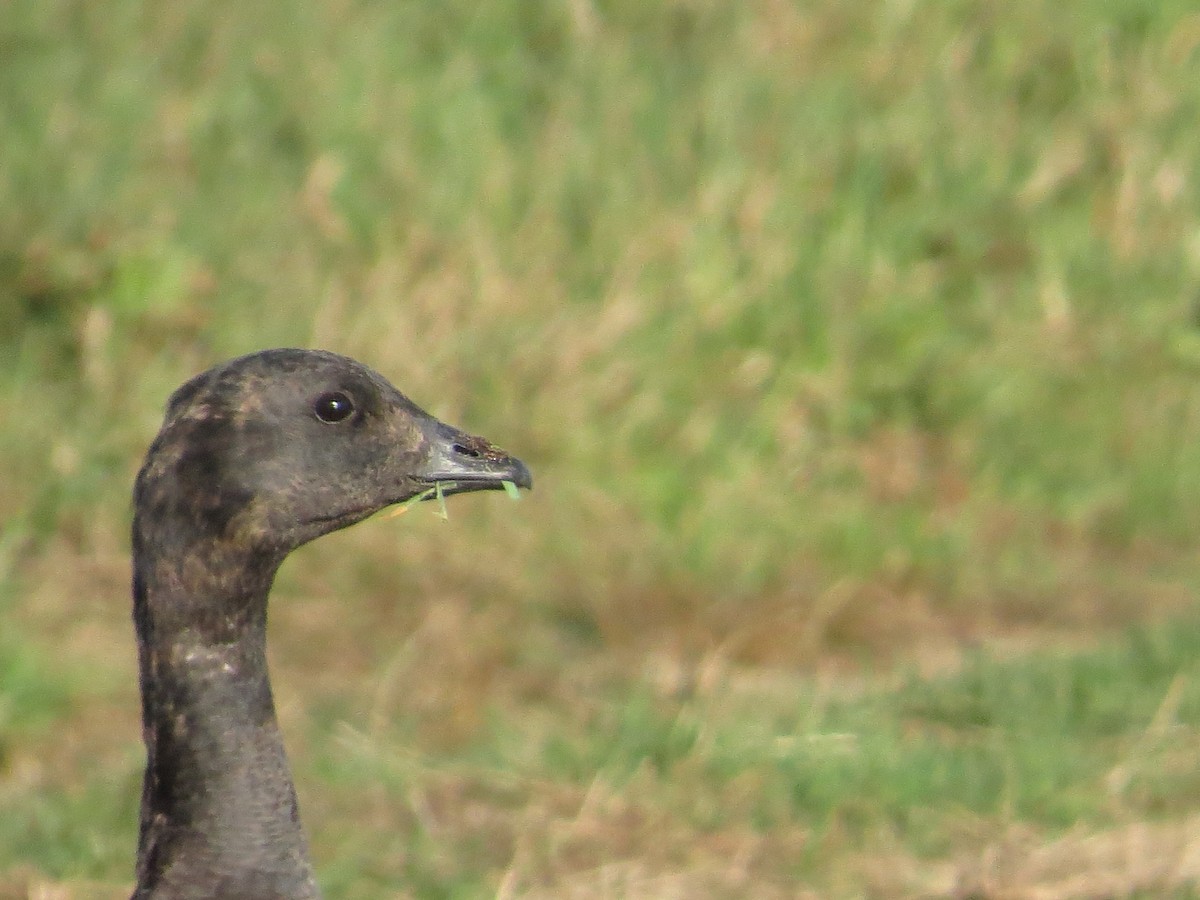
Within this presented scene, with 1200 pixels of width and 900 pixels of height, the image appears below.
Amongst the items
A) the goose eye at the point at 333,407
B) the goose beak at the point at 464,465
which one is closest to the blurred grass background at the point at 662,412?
the goose beak at the point at 464,465

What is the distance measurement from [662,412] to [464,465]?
3.69 meters

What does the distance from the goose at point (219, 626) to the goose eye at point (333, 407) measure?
3 centimetres

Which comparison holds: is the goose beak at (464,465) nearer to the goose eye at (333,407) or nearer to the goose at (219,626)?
the goose eye at (333,407)

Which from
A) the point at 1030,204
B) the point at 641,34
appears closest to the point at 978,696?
the point at 1030,204

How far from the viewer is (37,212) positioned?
7078 mm

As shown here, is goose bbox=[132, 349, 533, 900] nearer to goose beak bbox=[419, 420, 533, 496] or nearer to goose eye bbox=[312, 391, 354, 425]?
goose eye bbox=[312, 391, 354, 425]

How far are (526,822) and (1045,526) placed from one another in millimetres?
2983

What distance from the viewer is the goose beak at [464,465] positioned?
156 inches

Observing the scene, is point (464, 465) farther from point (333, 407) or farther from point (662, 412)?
point (662, 412)

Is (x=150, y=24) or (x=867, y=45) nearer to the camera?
(x=150, y=24)

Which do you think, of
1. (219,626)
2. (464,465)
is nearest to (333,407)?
(464,465)

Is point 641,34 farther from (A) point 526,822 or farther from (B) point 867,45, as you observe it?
(A) point 526,822

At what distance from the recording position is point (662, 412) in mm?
7637

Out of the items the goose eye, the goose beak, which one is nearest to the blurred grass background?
the goose beak
